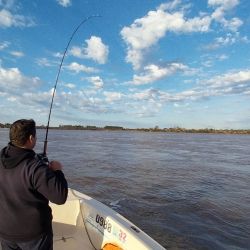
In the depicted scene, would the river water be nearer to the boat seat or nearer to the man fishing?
the boat seat

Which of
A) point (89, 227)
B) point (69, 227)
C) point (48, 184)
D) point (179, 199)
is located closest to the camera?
point (48, 184)

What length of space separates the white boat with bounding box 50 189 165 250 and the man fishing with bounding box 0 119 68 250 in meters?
1.54

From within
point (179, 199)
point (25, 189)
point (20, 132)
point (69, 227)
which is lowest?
point (179, 199)

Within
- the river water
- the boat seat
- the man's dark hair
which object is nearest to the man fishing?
the man's dark hair

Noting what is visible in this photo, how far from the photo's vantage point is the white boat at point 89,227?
4.02m

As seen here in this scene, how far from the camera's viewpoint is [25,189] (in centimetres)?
254

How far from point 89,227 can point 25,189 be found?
7.99 feet

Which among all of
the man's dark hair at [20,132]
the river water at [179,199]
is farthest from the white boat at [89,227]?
the river water at [179,199]

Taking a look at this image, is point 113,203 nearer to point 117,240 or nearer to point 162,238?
point 162,238

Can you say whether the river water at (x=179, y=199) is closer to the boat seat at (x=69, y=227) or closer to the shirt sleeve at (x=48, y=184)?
the boat seat at (x=69, y=227)

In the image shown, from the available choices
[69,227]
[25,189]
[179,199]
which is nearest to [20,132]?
A: [25,189]

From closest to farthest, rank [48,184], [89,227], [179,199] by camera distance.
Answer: [48,184] < [89,227] < [179,199]

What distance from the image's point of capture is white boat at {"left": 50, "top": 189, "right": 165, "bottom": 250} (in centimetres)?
402

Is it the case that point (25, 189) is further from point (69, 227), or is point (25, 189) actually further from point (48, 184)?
point (69, 227)
